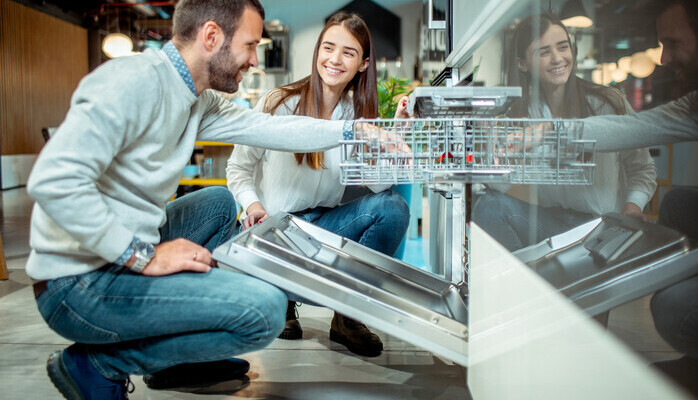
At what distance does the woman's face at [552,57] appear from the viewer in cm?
79

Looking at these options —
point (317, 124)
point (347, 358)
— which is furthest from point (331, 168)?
point (347, 358)

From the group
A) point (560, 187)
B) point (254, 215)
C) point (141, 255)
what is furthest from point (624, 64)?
point (254, 215)

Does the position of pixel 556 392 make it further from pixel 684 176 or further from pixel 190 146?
pixel 190 146

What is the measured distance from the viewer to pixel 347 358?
2051 millimetres

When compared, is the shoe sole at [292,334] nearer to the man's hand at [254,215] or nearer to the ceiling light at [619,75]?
the man's hand at [254,215]

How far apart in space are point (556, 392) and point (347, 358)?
1331 mm

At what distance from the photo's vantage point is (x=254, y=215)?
6.36ft

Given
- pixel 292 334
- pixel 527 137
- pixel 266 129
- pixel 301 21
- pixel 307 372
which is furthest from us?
pixel 301 21

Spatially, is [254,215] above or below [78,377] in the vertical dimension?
above

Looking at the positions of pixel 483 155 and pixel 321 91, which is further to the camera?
pixel 321 91

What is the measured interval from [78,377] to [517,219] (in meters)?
1.05

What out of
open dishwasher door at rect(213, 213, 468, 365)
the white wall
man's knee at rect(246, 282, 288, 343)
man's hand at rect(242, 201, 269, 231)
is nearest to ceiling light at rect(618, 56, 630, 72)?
open dishwasher door at rect(213, 213, 468, 365)

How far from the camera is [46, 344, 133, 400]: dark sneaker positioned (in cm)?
137

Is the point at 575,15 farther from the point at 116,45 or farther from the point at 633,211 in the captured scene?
the point at 116,45
